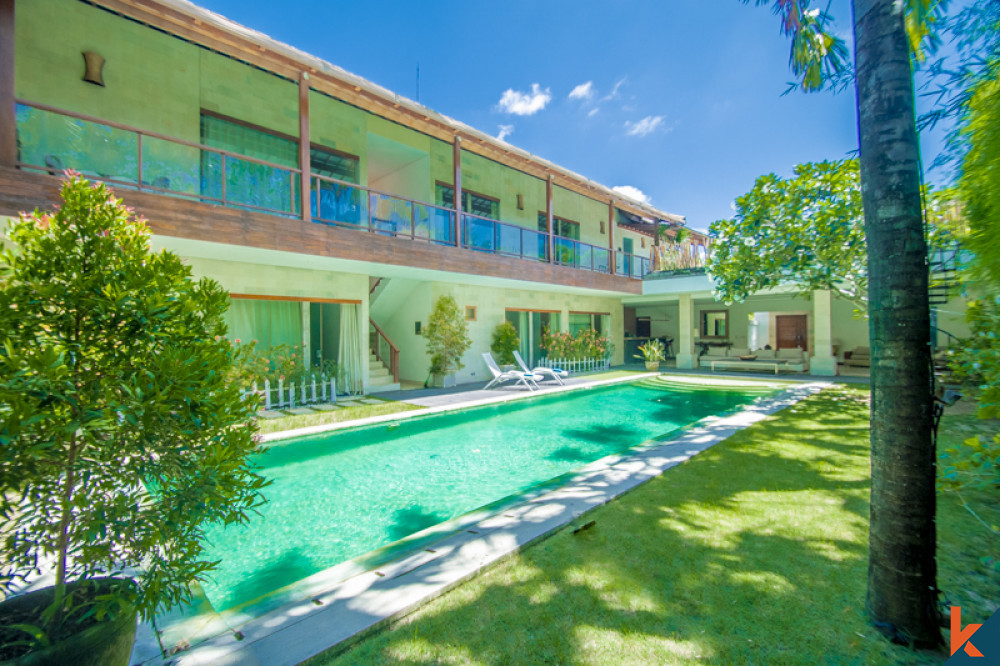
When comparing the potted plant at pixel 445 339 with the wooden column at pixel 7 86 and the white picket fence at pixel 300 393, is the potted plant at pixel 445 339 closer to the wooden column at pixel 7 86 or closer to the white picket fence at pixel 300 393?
the white picket fence at pixel 300 393

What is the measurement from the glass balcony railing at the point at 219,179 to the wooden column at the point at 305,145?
0.11 metres

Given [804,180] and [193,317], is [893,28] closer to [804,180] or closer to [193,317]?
[193,317]

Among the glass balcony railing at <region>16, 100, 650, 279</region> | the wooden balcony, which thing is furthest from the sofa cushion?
the wooden balcony

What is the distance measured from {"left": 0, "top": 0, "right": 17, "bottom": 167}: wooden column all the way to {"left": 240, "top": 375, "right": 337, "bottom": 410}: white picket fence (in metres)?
5.34

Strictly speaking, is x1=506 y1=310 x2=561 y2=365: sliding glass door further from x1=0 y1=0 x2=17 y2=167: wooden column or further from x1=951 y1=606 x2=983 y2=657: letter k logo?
x1=951 y1=606 x2=983 y2=657: letter k logo

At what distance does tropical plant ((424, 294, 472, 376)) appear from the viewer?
1317cm

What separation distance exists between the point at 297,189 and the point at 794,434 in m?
10.7

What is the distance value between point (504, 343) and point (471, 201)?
521 centimetres

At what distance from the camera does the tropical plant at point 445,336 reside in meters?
13.2

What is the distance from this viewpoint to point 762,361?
58.5 feet

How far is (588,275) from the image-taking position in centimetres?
1539

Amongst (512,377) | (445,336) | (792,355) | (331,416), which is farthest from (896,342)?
(792,355)

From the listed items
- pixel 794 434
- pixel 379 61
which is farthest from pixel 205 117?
pixel 794 434

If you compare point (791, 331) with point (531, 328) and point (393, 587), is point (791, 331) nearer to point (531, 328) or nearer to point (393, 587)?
point (531, 328)
